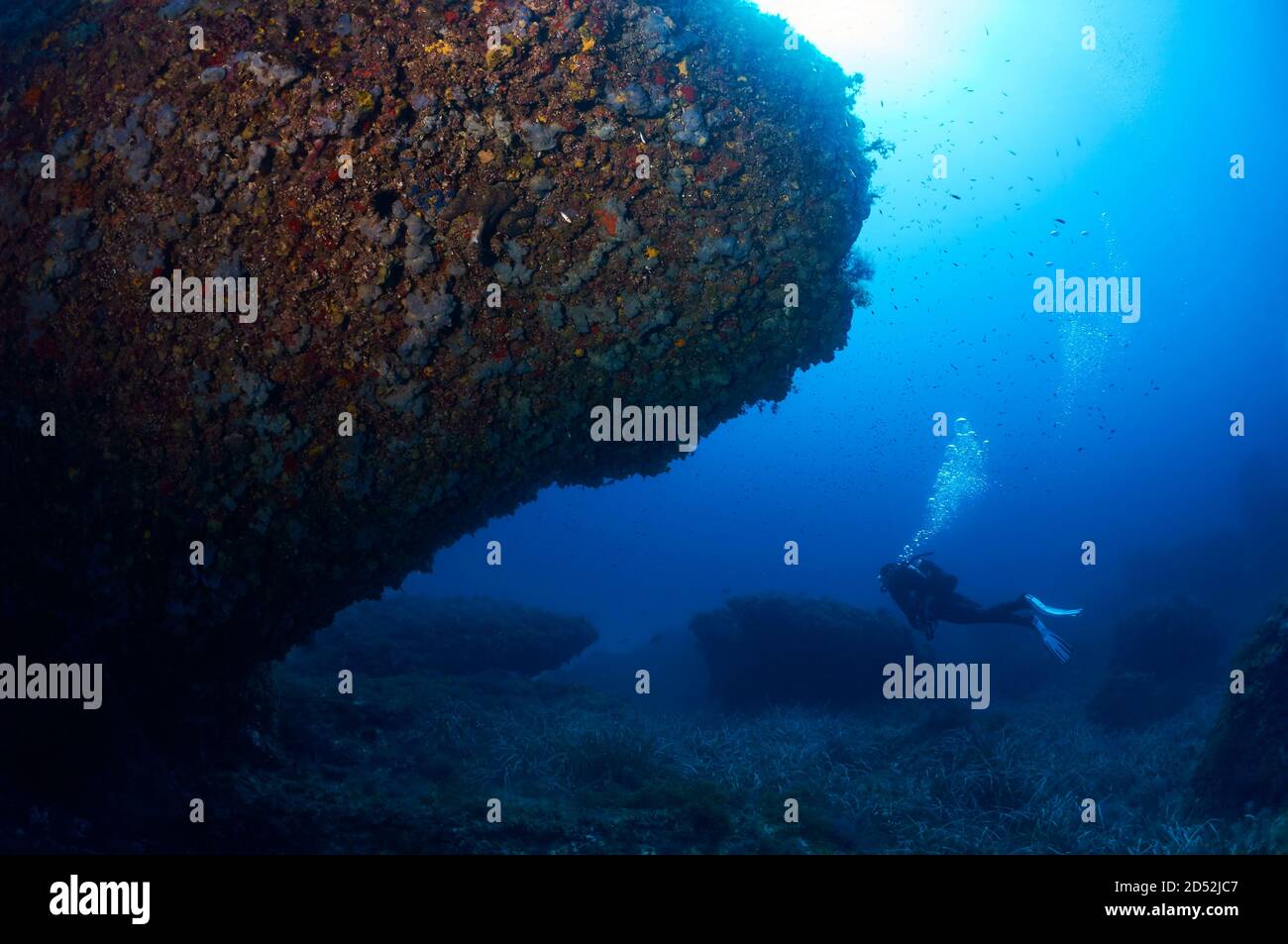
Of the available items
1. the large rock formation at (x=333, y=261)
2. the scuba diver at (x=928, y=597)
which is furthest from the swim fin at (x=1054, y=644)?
the large rock formation at (x=333, y=261)

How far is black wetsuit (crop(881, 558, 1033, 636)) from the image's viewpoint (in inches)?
511

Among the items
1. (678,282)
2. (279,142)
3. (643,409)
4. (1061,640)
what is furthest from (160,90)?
(1061,640)

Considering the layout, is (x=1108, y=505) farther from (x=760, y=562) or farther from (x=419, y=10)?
(x=419, y=10)

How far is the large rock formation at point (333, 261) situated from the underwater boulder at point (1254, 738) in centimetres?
703

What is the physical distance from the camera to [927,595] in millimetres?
13219

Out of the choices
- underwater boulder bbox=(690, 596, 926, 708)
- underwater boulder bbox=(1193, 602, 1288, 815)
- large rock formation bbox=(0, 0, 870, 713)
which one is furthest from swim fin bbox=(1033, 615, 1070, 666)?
large rock formation bbox=(0, 0, 870, 713)

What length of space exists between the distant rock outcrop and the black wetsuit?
8482 mm

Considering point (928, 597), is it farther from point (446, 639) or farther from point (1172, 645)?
point (446, 639)

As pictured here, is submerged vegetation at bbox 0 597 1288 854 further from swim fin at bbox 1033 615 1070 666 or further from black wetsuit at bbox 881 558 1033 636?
black wetsuit at bbox 881 558 1033 636

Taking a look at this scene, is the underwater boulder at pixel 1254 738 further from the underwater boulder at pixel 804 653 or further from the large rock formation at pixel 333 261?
the underwater boulder at pixel 804 653

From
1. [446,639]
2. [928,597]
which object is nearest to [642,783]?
[928,597]

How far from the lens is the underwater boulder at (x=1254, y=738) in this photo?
21.2 feet

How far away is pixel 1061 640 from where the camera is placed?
451 inches

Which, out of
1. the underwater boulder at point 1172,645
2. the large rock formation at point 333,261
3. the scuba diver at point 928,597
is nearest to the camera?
the large rock formation at point 333,261
